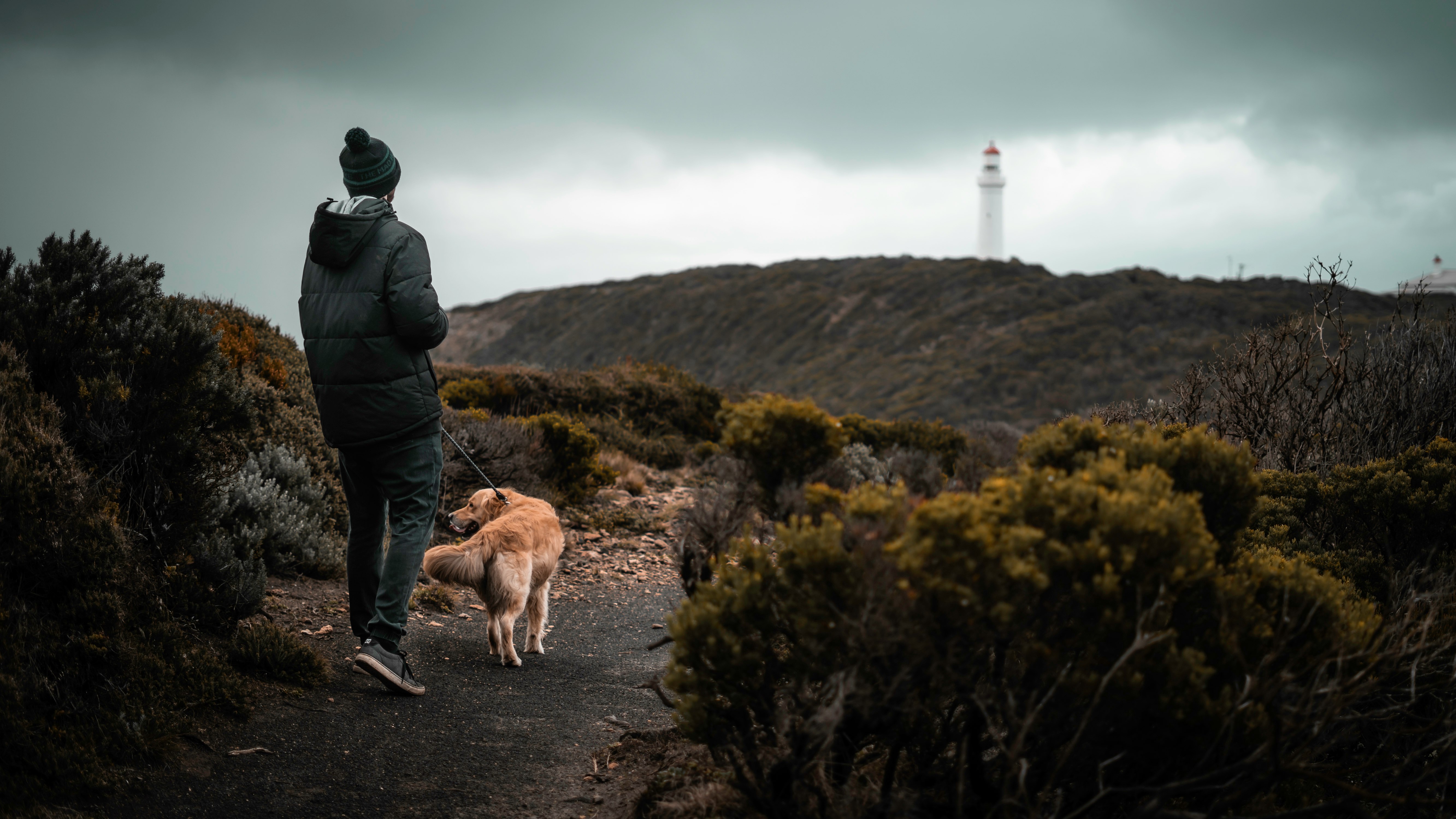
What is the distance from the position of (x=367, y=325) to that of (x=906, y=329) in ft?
133

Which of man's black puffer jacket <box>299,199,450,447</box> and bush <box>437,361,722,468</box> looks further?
bush <box>437,361,722,468</box>

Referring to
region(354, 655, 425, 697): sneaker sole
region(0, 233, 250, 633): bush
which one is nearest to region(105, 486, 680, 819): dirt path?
region(354, 655, 425, 697): sneaker sole

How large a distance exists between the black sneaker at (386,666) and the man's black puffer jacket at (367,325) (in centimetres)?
93

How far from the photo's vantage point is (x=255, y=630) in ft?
13.1

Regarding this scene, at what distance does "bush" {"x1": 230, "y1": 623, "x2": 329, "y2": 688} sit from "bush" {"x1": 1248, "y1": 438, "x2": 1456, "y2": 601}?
13.1 ft

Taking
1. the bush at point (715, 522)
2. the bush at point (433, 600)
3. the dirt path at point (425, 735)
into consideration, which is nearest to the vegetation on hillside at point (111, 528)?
the dirt path at point (425, 735)

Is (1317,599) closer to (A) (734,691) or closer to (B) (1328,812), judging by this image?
(B) (1328,812)

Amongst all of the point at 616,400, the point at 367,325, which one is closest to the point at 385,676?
the point at 367,325

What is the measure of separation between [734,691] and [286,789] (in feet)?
5.72

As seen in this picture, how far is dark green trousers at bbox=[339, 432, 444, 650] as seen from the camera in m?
3.98

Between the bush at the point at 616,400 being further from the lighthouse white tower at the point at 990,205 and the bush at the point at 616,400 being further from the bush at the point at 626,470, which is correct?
the lighthouse white tower at the point at 990,205

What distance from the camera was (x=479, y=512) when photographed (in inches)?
205

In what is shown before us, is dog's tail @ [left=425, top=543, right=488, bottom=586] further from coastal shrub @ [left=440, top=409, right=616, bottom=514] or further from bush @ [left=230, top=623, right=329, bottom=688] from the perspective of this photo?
coastal shrub @ [left=440, top=409, right=616, bottom=514]

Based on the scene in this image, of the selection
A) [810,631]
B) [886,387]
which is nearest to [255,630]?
[810,631]
